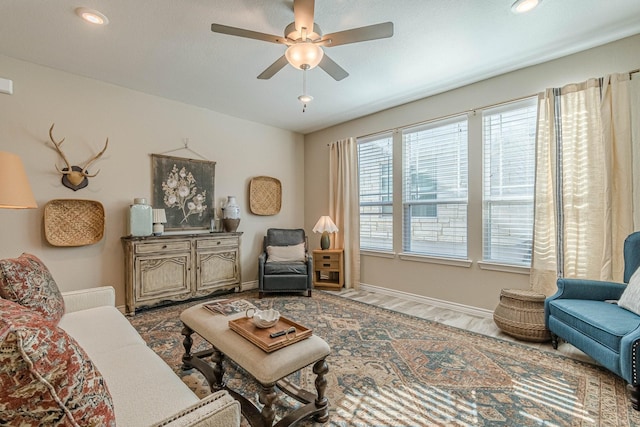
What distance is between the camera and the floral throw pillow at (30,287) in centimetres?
157

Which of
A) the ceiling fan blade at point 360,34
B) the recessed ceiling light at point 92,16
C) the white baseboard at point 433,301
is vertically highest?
the recessed ceiling light at point 92,16

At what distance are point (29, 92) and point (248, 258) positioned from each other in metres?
3.27

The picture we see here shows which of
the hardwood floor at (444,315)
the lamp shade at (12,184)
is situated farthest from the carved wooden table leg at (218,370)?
the hardwood floor at (444,315)

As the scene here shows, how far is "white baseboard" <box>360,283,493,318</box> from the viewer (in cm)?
338

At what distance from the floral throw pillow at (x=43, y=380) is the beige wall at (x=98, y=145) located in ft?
10.3

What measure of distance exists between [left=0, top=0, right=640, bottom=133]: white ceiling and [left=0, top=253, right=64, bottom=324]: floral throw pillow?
76.1 inches

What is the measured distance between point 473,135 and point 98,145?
4.46m

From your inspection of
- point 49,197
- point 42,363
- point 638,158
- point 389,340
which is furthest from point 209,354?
point 638,158

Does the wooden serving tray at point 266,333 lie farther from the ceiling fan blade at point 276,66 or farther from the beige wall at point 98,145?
the beige wall at point 98,145

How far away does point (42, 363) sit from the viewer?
0.66 meters

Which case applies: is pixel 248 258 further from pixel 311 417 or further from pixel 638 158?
pixel 638 158

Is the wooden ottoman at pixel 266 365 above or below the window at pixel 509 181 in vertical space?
below

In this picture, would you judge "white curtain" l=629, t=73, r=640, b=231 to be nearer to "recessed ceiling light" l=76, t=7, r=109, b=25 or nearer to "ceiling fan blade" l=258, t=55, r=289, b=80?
"ceiling fan blade" l=258, t=55, r=289, b=80

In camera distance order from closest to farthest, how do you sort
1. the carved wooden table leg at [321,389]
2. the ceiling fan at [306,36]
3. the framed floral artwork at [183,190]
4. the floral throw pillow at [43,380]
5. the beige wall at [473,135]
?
the floral throw pillow at [43,380], the carved wooden table leg at [321,389], the ceiling fan at [306,36], the beige wall at [473,135], the framed floral artwork at [183,190]
